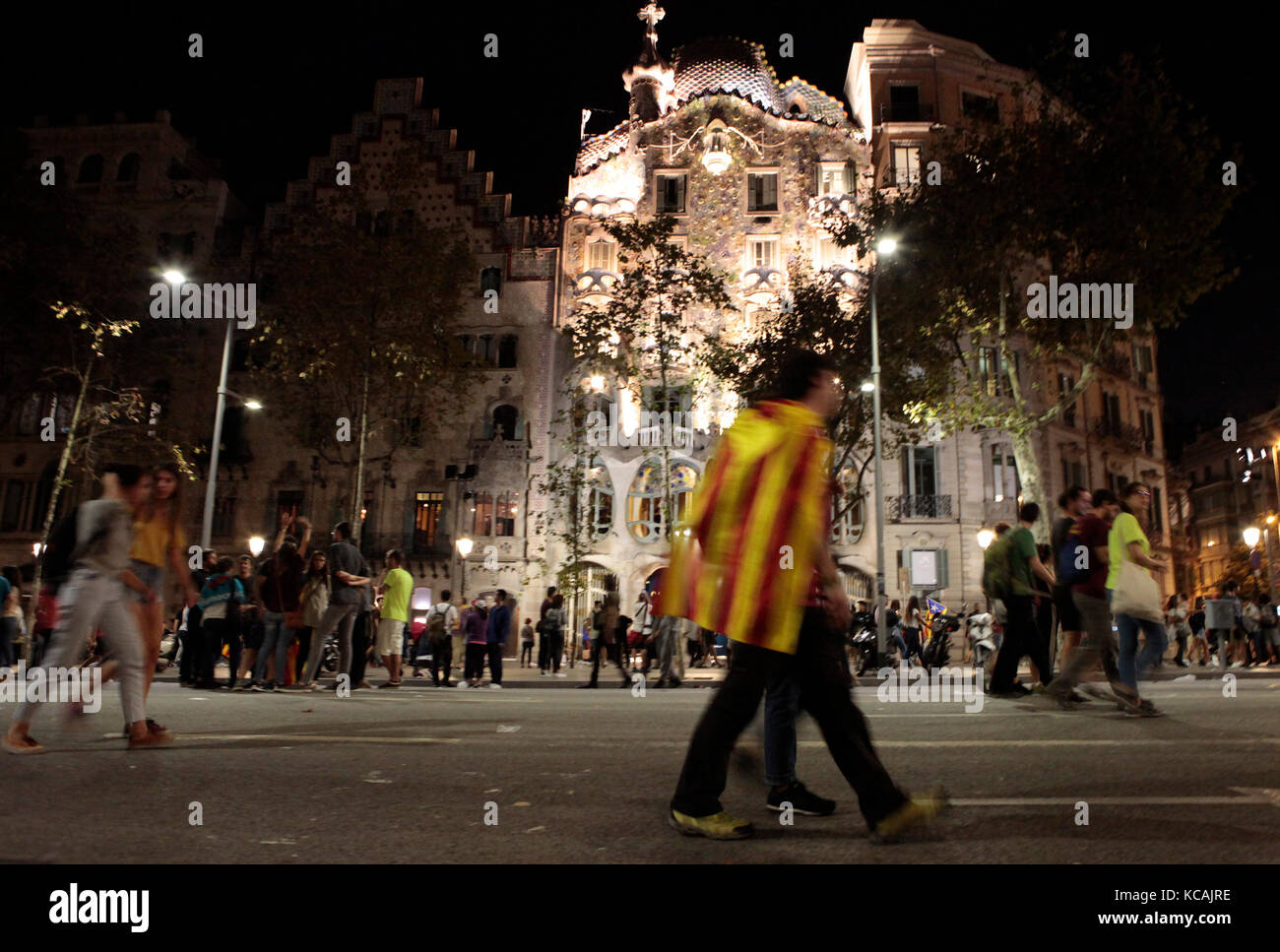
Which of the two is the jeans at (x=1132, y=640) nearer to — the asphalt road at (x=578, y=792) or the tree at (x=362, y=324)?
the asphalt road at (x=578, y=792)

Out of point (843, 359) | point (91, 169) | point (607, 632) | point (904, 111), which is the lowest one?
point (607, 632)

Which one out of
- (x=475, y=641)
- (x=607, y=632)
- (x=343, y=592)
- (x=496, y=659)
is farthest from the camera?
(x=607, y=632)

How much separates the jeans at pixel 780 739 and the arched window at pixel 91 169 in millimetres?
44508

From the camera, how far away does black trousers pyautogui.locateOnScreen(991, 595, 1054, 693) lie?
908 centimetres

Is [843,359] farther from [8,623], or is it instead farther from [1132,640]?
[8,623]

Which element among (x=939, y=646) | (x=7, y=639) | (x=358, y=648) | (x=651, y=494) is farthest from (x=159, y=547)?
(x=651, y=494)

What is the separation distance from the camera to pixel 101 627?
5.82 meters

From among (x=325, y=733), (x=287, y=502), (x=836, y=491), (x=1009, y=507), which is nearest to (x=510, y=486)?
(x=287, y=502)

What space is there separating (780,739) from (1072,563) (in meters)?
5.38

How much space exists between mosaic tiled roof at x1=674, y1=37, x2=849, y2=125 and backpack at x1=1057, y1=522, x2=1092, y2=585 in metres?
33.9

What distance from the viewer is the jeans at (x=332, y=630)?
38.9 feet

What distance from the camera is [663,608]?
3887 mm

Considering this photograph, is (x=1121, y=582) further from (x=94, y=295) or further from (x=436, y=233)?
(x=94, y=295)

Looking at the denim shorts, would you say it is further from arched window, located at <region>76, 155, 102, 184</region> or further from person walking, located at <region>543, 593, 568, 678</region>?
arched window, located at <region>76, 155, 102, 184</region>
